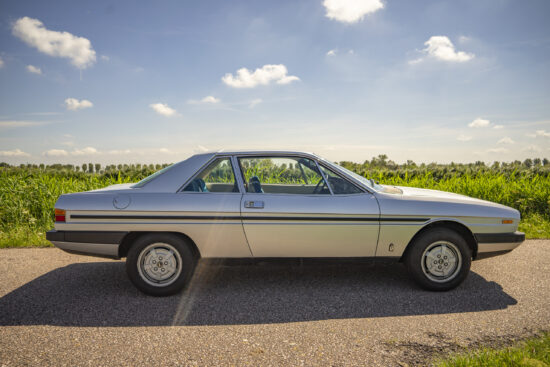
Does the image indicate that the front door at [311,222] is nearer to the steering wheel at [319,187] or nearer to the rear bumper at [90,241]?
the steering wheel at [319,187]

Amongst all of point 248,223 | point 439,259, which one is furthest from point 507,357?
point 248,223

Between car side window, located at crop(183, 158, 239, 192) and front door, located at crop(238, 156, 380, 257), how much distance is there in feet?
0.55

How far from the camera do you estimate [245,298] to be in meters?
4.11

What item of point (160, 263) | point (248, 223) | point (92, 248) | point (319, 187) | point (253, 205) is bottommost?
point (160, 263)

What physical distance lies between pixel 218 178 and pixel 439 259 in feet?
8.71

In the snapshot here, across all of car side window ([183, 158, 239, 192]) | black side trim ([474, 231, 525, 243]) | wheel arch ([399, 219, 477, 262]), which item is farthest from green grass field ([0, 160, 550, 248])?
car side window ([183, 158, 239, 192])

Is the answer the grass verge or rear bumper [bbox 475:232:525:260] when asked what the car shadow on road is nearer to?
rear bumper [bbox 475:232:525:260]

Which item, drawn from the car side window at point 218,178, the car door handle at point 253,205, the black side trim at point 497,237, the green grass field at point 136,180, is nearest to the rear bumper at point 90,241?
the car side window at point 218,178

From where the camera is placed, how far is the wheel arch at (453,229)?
432cm

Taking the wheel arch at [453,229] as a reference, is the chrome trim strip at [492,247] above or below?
below

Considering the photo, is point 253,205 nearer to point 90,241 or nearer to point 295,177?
point 295,177

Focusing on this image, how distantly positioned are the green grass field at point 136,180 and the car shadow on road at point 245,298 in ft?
9.26

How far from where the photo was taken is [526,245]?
6574 mm

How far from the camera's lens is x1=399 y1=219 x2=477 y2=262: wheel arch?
432 cm
